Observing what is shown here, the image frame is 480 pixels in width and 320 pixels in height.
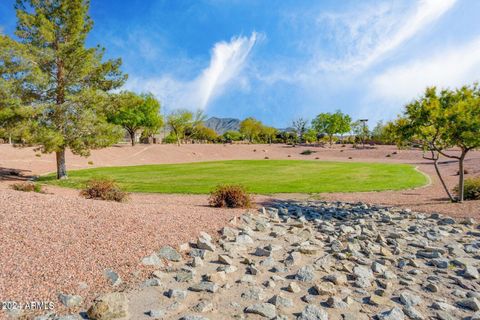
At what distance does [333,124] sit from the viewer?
91062 millimetres

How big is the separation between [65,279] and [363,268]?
6015 millimetres

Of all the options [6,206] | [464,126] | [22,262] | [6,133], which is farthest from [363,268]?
[6,133]

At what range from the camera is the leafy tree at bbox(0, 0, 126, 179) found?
2014cm

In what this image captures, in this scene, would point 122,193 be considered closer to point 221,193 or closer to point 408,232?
point 221,193

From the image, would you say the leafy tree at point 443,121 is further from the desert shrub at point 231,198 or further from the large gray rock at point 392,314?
the large gray rock at point 392,314

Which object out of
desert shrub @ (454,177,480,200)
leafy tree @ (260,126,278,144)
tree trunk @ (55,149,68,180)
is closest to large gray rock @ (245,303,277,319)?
desert shrub @ (454,177,480,200)

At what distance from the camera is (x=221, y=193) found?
13.3 metres

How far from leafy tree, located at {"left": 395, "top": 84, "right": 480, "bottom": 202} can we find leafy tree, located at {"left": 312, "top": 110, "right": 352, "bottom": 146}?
77932mm

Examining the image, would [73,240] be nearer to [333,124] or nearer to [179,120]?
[179,120]

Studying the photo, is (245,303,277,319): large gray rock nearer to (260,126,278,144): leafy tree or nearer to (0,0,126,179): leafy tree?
(0,0,126,179): leafy tree

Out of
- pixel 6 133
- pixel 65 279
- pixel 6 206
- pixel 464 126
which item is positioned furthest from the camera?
pixel 6 133

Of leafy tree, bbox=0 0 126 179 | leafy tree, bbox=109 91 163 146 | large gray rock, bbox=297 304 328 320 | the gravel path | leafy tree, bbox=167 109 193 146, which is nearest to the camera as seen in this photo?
large gray rock, bbox=297 304 328 320

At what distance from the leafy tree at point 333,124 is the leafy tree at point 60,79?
255 ft

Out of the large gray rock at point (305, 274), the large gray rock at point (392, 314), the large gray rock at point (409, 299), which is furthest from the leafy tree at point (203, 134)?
the large gray rock at point (392, 314)
